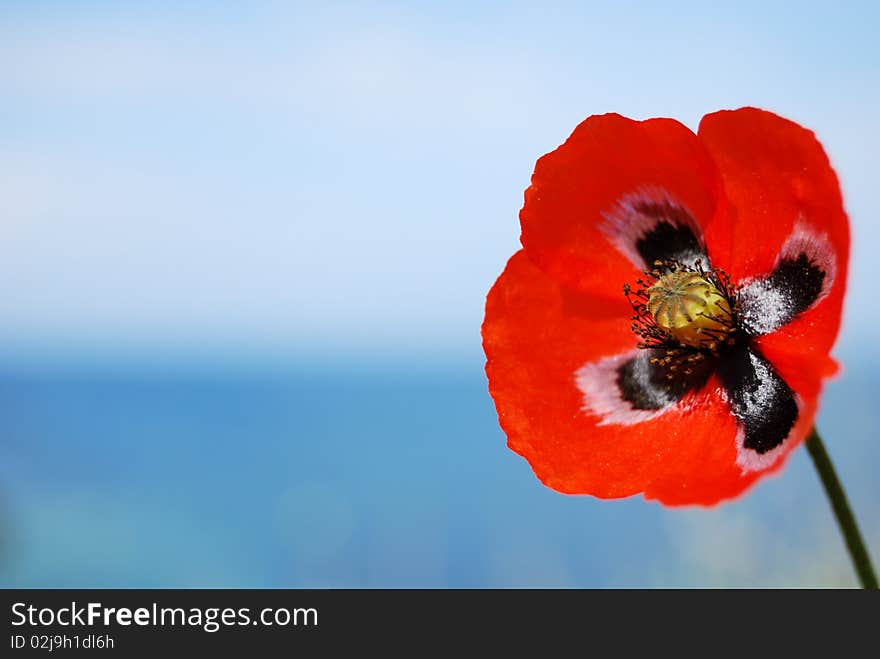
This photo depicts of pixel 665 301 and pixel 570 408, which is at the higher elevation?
pixel 665 301

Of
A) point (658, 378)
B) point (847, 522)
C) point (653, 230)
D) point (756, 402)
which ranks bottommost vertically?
point (847, 522)

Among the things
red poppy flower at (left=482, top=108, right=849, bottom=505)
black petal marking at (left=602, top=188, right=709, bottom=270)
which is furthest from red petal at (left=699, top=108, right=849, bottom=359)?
black petal marking at (left=602, top=188, right=709, bottom=270)

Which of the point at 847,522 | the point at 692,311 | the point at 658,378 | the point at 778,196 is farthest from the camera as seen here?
the point at 658,378

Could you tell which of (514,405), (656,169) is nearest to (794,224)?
(656,169)

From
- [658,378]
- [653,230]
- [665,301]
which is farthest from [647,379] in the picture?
[653,230]

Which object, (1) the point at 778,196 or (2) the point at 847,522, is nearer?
(2) the point at 847,522

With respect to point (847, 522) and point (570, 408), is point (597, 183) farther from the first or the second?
point (847, 522)

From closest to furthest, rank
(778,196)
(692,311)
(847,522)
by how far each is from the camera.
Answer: (847,522)
(778,196)
(692,311)
